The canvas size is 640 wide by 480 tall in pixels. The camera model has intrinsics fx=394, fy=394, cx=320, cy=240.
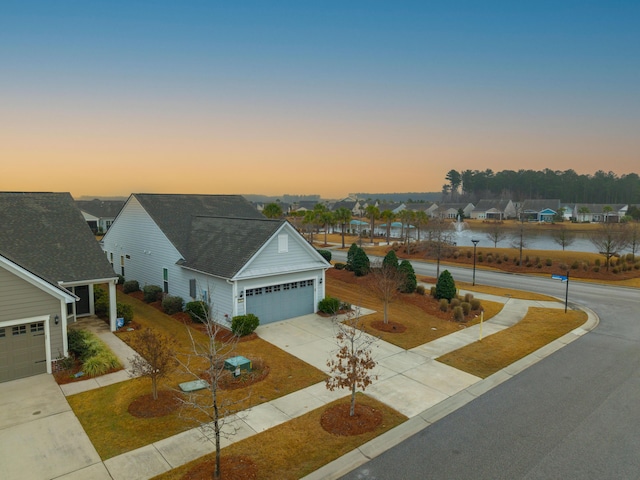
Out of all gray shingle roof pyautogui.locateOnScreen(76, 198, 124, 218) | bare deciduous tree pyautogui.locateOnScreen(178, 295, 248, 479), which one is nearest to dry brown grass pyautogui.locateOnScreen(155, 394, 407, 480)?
bare deciduous tree pyautogui.locateOnScreen(178, 295, 248, 479)

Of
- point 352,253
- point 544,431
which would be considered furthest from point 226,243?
point 544,431

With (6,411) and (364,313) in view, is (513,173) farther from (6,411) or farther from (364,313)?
(6,411)

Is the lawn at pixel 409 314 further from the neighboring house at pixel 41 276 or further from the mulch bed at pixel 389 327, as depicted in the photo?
the neighboring house at pixel 41 276

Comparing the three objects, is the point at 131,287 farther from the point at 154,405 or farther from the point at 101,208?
the point at 101,208

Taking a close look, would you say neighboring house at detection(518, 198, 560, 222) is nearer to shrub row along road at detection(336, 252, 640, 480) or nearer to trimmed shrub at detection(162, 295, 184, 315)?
shrub row along road at detection(336, 252, 640, 480)

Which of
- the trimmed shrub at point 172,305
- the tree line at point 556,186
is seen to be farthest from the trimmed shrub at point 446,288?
the tree line at point 556,186

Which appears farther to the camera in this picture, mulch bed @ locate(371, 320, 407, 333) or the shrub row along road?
mulch bed @ locate(371, 320, 407, 333)
